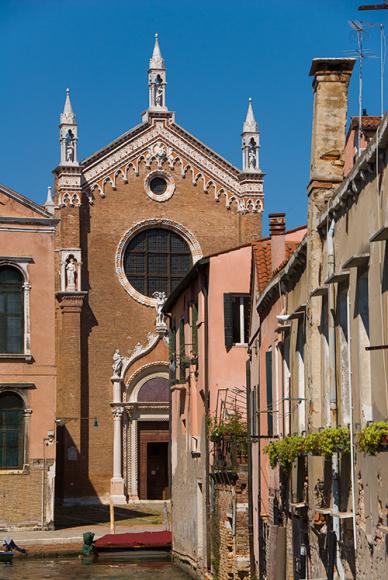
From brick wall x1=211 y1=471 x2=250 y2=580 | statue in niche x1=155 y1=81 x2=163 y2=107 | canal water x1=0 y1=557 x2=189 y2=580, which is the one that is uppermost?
statue in niche x1=155 y1=81 x2=163 y2=107

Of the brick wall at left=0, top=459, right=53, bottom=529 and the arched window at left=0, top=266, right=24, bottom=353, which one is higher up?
the arched window at left=0, top=266, right=24, bottom=353

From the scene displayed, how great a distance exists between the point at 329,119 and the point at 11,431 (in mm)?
25810

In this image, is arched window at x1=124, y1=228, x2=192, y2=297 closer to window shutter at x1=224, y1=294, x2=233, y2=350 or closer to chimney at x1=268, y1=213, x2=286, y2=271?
window shutter at x1=224, y1=294, x2=233, y2=350

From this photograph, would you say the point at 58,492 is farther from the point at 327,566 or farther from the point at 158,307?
the point at 327,566

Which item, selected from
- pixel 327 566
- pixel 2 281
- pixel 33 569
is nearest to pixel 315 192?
pixel 327 566

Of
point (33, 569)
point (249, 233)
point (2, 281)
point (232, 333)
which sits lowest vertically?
point (33, 569)

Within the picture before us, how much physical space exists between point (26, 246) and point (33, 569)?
11.8 m

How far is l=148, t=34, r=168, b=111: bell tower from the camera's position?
5481cm

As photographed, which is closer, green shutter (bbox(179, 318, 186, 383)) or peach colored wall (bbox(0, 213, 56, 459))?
green shutter (bbox(179, 318, 186, 383))

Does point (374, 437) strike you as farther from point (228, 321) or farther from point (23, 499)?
point (23, 499)

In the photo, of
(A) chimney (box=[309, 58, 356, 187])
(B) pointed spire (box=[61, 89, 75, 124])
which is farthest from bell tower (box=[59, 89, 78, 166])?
(A) chimney (box=[309, 58, 356, 187])

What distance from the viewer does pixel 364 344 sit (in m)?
13.5

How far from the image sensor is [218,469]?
2811 cm

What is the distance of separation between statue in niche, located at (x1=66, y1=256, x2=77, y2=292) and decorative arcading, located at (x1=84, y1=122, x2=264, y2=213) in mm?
3853
